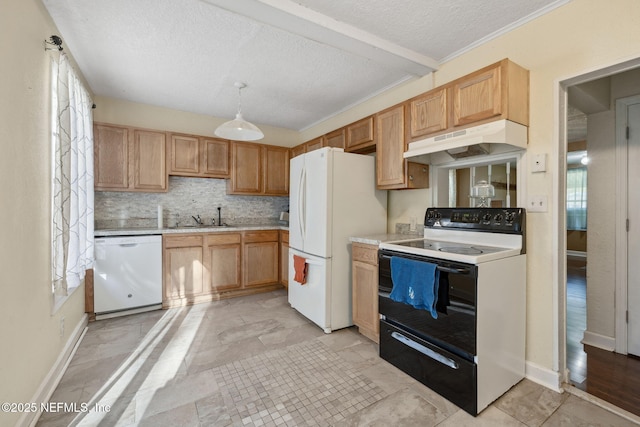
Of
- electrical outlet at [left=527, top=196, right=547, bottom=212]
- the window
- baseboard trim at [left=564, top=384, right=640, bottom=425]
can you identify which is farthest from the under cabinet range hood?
the window

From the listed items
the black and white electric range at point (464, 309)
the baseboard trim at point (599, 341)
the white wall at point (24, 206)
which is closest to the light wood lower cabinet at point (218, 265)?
the white wall at point (24, 206)

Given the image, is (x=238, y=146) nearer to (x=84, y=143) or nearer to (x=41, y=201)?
(x=84, y=143)

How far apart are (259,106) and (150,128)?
1.47m

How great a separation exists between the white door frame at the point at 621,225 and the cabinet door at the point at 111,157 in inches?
196

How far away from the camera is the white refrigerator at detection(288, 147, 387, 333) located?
2701 millimetres

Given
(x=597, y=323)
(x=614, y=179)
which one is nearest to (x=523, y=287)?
(x=597, y=323)

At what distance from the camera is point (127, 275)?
10.1 feet

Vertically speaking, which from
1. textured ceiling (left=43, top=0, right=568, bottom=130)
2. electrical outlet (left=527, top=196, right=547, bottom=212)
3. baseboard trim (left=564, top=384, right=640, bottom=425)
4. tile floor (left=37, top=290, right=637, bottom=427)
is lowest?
tile floor (left=37, top=290, right=637, bottom=427)

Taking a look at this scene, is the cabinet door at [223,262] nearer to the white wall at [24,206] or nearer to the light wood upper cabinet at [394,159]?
the white wall at [24,206]

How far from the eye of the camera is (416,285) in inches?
73.6

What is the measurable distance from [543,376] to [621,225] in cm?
146

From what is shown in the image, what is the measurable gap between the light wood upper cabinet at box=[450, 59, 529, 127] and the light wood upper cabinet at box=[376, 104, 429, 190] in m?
→ 0.57

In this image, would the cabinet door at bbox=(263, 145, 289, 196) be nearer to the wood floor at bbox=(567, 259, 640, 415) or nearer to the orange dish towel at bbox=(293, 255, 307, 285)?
the orange dish towel at bbox=(293, 255, 307, 285)

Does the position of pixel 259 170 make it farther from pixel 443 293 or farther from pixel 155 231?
pixel 443 293
